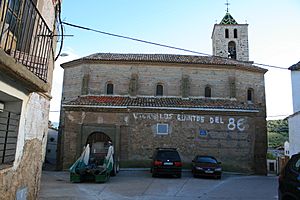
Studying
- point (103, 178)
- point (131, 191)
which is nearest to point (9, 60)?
point (131, 191)

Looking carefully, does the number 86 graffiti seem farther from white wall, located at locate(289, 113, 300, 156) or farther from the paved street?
the paved street

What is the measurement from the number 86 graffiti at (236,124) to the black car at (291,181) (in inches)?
637

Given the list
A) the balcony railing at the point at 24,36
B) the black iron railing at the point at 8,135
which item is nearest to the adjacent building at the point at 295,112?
the balcony railing at the point at 24,36

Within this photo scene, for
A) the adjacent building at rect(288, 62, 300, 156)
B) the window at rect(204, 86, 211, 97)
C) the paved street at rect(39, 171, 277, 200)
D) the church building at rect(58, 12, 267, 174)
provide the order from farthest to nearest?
the window at rect(204, 86, 211, 97) < the church building at rect(58, 12, 267, 174) < the adjacent building at rect(288, 62, 300, 156) < the paved street at rect(39, 171, 277, 200)

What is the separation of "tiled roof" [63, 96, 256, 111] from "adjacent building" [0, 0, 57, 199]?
572 inches

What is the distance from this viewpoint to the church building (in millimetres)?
21531

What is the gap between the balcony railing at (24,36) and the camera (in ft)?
15.9

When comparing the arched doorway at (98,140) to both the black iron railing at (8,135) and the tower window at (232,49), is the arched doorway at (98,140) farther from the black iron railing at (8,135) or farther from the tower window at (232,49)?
the tower window at (232,49)

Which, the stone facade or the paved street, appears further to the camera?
the stone facade

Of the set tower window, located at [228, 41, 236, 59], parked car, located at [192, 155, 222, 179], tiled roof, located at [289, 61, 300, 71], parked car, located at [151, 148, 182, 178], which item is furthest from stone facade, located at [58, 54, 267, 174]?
tower window, located at [228, 41, 236, 59]

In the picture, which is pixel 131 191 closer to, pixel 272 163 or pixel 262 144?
pixel 262 144

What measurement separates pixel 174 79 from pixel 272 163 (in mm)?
16965

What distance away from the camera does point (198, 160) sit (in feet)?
60.5

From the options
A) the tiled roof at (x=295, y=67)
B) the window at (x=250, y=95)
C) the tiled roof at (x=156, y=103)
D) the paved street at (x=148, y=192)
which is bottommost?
the paved street at (x=148, y=192)
